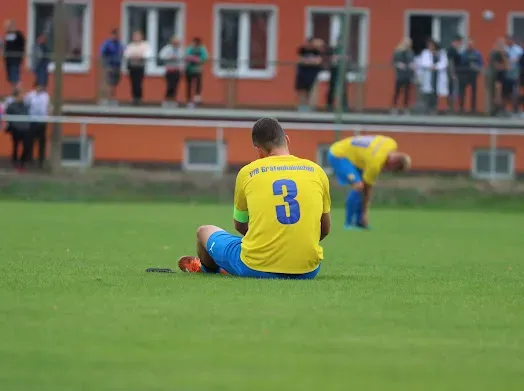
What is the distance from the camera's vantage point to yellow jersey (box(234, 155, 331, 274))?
11.4 m

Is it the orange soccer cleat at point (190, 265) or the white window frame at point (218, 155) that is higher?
the orange soccer cleat at point (190, 265)

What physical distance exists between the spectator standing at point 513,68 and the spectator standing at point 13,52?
40.2 ft

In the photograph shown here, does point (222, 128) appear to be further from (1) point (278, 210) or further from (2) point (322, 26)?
(1) point (278, 210)

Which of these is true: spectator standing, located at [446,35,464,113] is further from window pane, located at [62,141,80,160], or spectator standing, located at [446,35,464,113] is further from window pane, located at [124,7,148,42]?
window pane, located at [62,141,80,160]

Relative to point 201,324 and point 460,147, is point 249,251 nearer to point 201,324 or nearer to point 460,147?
point 201,324

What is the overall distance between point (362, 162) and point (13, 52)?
1599 centimetres

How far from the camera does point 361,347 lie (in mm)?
8227

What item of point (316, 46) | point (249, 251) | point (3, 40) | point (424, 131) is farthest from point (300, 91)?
point (249, 251)

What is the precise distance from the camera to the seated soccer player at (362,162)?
21.7m

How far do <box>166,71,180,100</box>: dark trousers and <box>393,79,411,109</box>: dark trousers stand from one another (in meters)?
5.52

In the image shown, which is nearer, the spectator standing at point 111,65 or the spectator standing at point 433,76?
the spectator standing at point 111,65

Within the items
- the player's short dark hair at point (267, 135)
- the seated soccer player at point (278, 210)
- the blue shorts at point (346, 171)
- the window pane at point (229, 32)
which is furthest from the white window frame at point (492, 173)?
the player's short dark hair at point (267, 135)

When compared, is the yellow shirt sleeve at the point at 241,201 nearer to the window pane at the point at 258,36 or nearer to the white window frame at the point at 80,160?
the white window frame at the point at 80,160

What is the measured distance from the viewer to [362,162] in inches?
871
